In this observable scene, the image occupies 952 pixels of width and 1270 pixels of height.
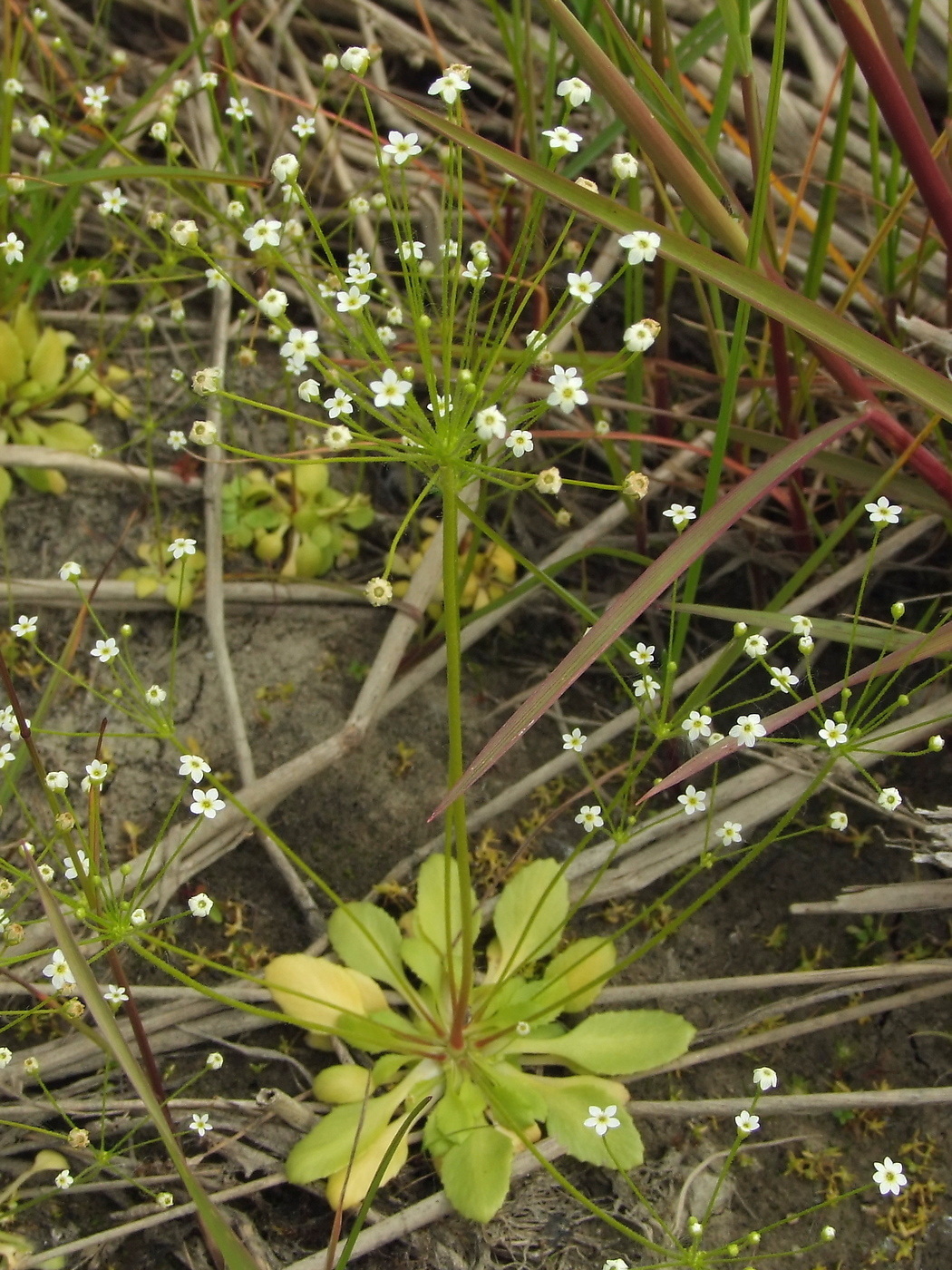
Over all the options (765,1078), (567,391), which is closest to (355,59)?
(567,391)

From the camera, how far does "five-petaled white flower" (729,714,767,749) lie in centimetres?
230

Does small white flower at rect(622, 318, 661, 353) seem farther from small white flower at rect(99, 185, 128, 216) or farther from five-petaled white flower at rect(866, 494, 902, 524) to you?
small white flower at rect(99, 185, 128, 216)

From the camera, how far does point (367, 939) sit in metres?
3.01

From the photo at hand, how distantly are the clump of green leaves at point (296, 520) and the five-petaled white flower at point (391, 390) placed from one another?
171 centimetres

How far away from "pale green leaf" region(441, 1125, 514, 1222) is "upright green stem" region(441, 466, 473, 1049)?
0.28 m

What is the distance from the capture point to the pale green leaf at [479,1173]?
2.55 m

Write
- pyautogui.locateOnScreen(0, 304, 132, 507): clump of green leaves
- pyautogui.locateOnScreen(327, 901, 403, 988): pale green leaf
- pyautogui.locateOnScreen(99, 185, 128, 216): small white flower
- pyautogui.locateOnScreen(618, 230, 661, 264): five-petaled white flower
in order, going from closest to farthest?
1. pyautogui.locateOnScreen(618, 230, 661, 264): five-petaled white flower
2. pyautogui.locateOnScreen(327, 901, 403, 988): pale green leaf
3. pyautogui.locateOnScreen(99, 185, 128, 216): small white flower
4. pyautogui.locateOnScreen(0, 304, 132, 507): clump of green leaves

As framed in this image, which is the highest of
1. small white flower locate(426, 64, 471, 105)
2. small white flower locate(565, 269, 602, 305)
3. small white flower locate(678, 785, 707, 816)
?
small white flower locate(426, 64, 471, 105)

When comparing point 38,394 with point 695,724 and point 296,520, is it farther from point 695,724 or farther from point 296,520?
point 695,724

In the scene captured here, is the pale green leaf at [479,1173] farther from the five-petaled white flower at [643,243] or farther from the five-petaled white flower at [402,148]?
the five-petaled white flower at [402,148]

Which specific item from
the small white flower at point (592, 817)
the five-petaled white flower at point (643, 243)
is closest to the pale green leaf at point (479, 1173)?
the small white flower at point (592, 817)

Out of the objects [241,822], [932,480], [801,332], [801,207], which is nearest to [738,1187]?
[241,822]

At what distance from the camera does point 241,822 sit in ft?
10.5

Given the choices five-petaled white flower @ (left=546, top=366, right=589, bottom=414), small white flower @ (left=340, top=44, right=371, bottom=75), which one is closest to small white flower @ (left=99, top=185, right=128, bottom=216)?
small white flower @ (left=340, top=44, right=371, bottom=75)
